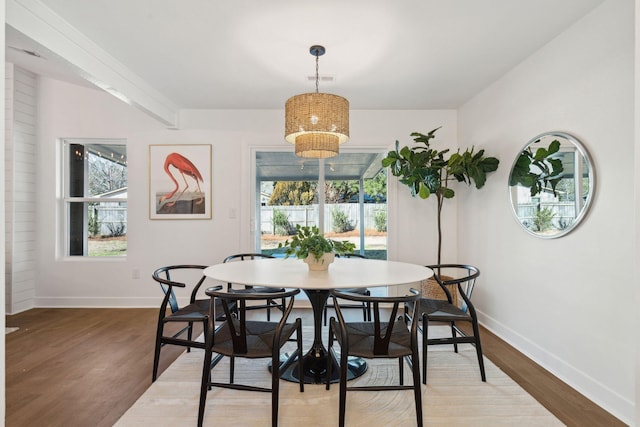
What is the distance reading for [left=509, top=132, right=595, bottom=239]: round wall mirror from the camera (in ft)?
7.33

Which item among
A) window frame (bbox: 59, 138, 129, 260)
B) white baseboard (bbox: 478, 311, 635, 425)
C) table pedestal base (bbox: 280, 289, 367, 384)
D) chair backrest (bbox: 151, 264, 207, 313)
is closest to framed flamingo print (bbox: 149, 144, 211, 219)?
window frame (bbox: 59, 138, 129, 260)

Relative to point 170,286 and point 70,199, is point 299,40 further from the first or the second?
point 70,199

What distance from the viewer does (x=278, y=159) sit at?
4.34m

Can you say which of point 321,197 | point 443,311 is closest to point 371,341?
point 443,311

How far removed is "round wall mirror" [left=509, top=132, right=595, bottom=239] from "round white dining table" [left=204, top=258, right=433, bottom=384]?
98 cm

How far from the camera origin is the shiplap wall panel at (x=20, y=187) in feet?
12.5

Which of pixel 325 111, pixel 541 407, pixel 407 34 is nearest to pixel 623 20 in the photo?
pixel 407 34

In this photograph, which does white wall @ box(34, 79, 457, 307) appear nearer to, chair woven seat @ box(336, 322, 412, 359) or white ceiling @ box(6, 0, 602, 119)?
white ceiling @ box(6, 0, 602, 119)

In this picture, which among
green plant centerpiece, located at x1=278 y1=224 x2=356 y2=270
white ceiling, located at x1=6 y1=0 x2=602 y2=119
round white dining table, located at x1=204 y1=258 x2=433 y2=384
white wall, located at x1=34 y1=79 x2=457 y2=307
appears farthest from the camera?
white wall, located at x1=34 y1=79 x2=457 y2=307

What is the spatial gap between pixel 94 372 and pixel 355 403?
1.90 m

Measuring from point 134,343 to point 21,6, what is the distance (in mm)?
2564

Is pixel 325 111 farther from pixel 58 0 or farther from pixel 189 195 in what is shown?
→ pixel 189 195

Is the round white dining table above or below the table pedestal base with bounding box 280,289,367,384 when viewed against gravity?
above

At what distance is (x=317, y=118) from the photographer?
246cm
